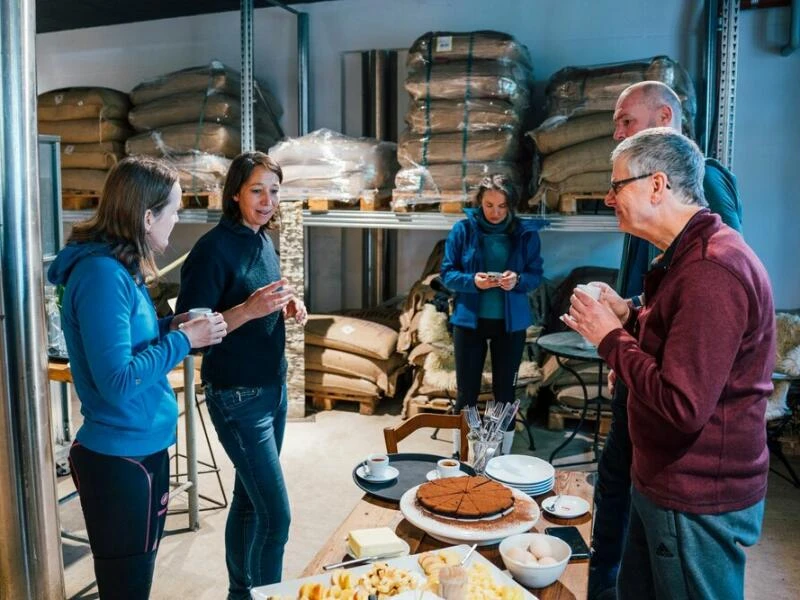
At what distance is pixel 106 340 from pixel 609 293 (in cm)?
143

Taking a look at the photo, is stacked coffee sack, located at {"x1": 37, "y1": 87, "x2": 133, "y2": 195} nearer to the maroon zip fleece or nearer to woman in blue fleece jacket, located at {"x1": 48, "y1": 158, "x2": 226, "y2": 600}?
woman in blue fleece jacket, located at {"x1": 48, "y1": 158, "x2": 226, "y2": 600}

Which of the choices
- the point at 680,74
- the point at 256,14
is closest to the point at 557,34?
the point at 680,74

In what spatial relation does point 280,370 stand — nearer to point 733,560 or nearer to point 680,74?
point 733,560

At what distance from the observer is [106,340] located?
1.99m

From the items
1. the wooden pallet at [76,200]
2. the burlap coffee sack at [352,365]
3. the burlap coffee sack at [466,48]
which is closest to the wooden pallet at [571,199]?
the burlap coffee sack at [466,48]

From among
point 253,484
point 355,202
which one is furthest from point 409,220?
point 253,484

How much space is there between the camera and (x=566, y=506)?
86.7 inches

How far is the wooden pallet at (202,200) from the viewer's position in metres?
6.16

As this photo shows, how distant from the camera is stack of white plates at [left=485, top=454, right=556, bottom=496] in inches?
89.5

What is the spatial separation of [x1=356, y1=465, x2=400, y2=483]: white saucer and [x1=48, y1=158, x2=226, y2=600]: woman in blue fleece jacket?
1.95ft

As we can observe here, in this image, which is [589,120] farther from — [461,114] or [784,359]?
[784,359]

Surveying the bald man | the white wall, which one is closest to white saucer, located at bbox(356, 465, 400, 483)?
the bald man

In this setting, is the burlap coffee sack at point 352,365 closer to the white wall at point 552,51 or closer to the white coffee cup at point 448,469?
the white wall at point 552,51

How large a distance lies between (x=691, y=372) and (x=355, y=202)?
15.0 ft
